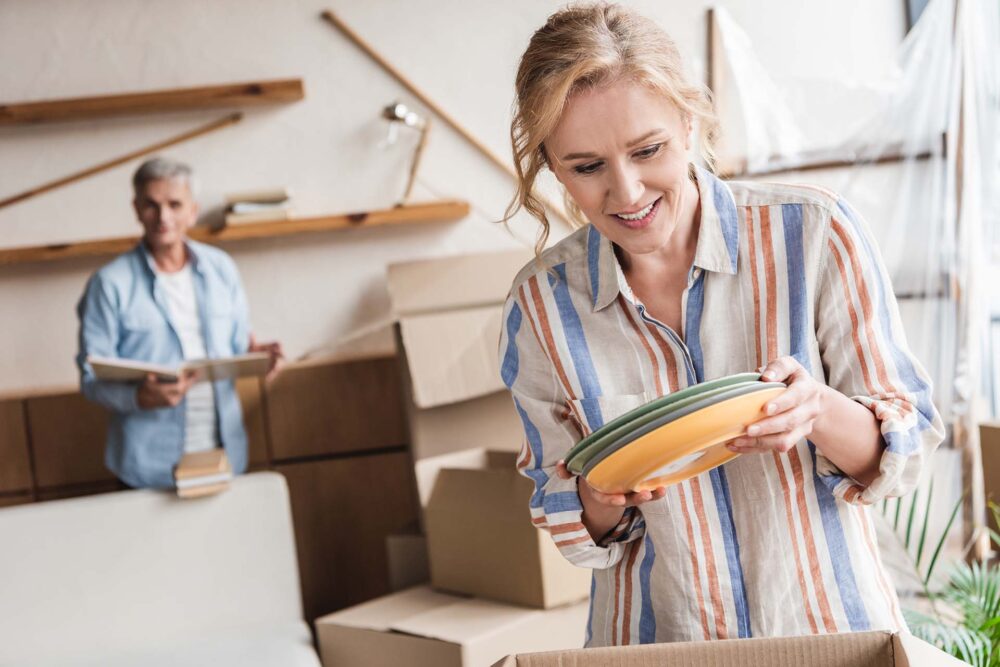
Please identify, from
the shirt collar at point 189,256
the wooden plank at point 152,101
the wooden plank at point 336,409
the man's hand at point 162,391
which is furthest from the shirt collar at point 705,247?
the wooden plank at point 152,101

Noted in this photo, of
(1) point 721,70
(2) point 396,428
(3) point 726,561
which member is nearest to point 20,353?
(2) point 396,428

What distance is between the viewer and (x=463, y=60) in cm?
381

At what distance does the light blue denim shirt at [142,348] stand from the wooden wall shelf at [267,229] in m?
0.34

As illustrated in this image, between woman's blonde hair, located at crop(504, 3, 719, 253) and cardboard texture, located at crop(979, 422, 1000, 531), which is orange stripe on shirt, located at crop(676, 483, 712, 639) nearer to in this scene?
woman's blonde hair, located at crop(504, 3, 719, 253)

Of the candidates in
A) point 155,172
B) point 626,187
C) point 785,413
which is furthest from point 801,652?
point 155,172

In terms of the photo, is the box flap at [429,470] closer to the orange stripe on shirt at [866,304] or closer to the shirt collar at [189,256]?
the shirt collar at [189,256]

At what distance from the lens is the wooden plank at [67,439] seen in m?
3.45

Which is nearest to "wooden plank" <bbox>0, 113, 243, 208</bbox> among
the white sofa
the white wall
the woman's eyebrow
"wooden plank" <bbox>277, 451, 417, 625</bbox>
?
the white wall

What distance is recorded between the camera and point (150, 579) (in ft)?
7.88

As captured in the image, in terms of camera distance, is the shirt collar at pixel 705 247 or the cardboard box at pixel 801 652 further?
the shirt collar at pixel 705 247

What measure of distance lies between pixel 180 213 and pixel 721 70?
6.32 feet

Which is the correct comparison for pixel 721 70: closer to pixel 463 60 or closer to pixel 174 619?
pixel 463 60

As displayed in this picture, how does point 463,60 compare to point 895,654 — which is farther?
point 463,60

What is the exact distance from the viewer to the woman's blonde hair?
0.97 metres
